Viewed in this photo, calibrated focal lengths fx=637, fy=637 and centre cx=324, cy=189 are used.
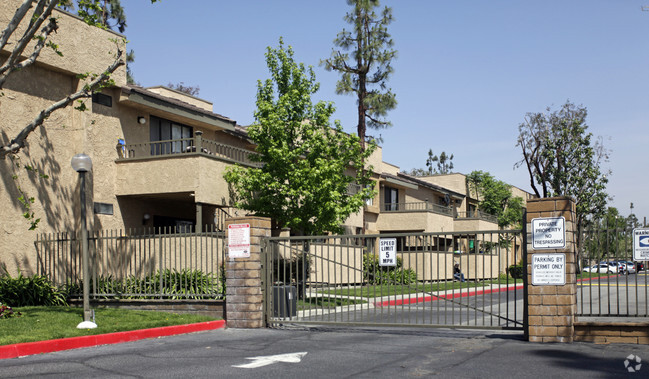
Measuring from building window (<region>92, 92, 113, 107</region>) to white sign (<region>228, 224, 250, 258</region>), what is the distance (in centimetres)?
900

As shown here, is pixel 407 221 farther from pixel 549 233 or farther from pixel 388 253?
pixel 549 233

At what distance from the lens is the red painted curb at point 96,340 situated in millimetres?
10172

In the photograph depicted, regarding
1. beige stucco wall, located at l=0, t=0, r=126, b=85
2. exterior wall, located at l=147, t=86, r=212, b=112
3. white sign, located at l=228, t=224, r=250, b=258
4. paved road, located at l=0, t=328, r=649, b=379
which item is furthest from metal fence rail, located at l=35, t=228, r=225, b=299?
exterior wall, located at l=147, t=86, r=212, b=112

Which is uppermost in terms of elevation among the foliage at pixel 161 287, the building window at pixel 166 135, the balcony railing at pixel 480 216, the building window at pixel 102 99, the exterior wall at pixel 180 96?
the exterior wall at pixel 180 96

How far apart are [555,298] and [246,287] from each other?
249 inches

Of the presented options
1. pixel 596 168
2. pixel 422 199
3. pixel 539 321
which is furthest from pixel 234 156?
pixel 596 168

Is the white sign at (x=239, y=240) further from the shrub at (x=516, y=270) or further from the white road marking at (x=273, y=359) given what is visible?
the shrub at (x=516, y=270)

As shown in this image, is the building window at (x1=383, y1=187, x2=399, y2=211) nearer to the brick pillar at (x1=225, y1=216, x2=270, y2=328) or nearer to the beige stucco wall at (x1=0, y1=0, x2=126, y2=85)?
the beige stucco wall at (x1=0, y1=0, x2=126, y2=85)

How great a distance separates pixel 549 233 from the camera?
35.0ft

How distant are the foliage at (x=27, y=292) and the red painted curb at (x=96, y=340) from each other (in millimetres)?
5548

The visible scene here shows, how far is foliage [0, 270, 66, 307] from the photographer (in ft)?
54.2

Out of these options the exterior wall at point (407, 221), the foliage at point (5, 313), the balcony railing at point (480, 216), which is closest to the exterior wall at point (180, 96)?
the foliage at point (5, 313)

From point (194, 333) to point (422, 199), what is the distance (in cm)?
3546

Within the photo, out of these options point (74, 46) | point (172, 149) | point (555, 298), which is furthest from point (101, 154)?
point (555, 298)
